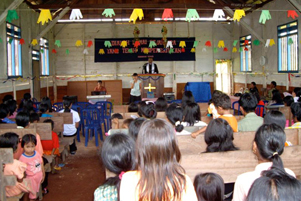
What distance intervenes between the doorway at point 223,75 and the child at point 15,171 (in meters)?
12.9

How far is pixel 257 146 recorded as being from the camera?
6.59ft

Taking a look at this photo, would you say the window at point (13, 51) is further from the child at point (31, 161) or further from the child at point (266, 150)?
the child at point (266, 150)

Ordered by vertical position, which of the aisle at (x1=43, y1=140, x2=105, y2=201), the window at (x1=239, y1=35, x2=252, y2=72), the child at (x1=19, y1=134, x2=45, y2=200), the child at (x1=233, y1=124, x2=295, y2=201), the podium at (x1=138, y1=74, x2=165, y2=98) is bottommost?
the aisle at (x1=43, y1=140, x2=105, y2=201)

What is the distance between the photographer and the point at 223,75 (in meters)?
15.9

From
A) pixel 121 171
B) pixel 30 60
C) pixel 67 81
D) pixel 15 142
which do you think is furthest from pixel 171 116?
pixel 67 81

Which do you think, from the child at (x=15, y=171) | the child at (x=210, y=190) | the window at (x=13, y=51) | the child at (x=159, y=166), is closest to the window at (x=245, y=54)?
the window at (x=13, y=51)

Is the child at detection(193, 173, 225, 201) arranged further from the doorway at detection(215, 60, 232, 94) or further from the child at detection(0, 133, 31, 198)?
the doorway at detection(215, 60, 232, 94)

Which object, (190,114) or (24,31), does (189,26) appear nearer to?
(24,31)

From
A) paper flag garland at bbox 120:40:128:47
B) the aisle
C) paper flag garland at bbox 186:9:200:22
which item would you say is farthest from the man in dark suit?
the aisle

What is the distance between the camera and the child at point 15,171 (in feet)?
9.84

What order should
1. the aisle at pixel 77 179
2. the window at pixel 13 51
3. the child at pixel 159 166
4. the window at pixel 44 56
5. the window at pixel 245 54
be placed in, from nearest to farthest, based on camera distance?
the child at pixel 159 166
the aisle at pixel 77 179
the window at pixel 13 51
the window at pixel 44 56
the window at pixel 245 54

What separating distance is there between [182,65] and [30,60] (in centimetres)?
670

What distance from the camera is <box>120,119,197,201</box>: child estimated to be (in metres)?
1.37

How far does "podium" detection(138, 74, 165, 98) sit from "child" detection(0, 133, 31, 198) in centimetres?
787
